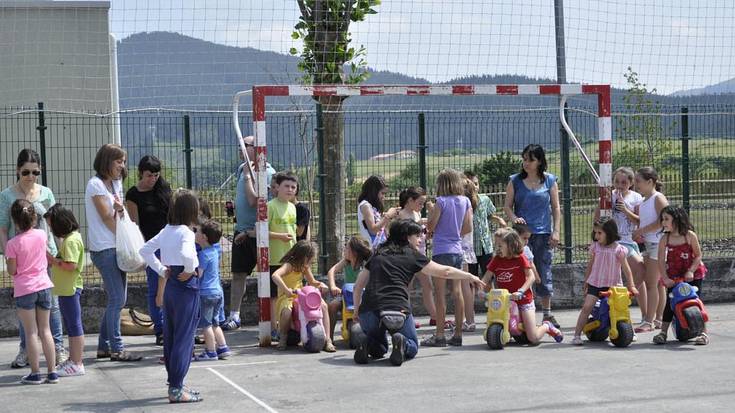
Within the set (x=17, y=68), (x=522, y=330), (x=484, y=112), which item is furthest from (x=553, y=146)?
(x=17, y=68)

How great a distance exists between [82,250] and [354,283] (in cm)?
265

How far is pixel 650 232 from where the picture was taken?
11.0 metres

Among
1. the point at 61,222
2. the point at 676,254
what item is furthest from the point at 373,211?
the point at 61,222

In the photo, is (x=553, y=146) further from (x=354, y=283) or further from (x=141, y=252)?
(x=141, y=252)

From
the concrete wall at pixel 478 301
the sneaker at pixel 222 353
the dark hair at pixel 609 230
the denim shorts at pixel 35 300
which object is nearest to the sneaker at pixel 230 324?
the concrete wall at pixel 478 301

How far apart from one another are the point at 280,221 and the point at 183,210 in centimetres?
267

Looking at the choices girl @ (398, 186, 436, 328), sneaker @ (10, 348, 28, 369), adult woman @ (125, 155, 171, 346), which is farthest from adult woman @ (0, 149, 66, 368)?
girl @ (398, 186, 436, 328)

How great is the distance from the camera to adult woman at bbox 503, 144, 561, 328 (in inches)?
434

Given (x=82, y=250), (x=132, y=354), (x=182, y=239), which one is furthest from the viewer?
(x=132, y=354)

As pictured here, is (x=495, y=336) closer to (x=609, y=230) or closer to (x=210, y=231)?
(x=609, y=230)

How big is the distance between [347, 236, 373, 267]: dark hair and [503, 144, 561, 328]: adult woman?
176 centimetres

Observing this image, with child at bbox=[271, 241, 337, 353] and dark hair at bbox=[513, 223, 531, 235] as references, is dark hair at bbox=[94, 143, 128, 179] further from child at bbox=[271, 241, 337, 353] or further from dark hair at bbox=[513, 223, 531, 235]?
dark hair at bbox=[513, 223, 531, 235]

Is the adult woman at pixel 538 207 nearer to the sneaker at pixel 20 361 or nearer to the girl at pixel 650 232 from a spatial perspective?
the girl at pixel 650 232

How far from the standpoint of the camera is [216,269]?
969cm
